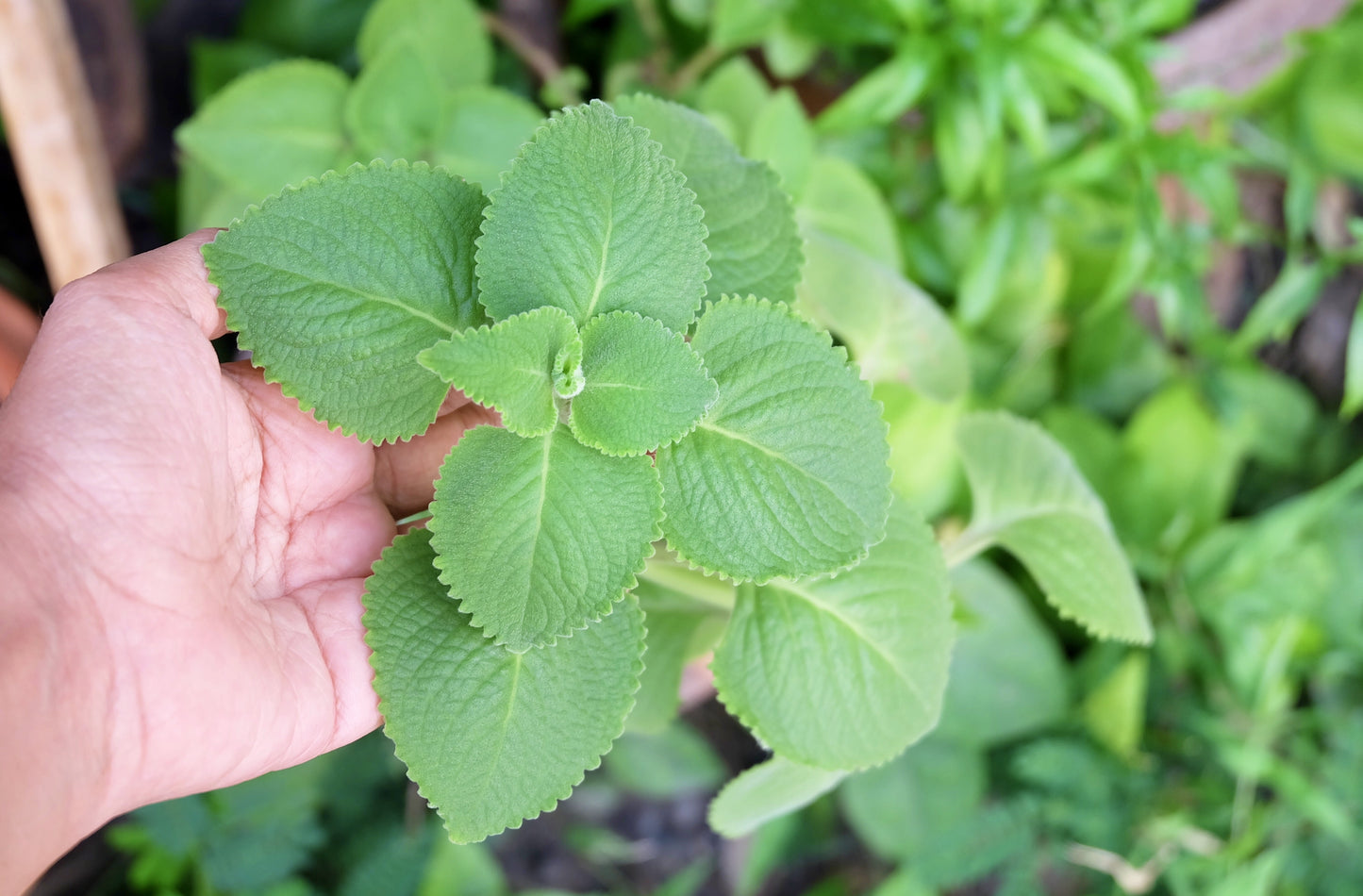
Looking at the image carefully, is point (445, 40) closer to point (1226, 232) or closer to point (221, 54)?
point (221, 54)

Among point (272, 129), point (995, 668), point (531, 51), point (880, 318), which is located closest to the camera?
point (880, 318)

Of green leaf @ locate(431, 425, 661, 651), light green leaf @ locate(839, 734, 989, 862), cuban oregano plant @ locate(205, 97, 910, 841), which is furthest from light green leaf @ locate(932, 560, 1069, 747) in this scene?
green leaf @ locate(431, 425, 661, 651)

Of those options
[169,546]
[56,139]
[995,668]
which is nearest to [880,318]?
[169,546]

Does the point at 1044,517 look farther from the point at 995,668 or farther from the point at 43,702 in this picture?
the point at 43,702

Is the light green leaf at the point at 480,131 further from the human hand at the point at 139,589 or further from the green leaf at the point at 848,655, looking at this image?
the green leaf at the point at 848,655

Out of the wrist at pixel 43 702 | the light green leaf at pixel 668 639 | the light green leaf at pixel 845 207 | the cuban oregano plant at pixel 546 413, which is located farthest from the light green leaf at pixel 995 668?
the wrist at pixel 43 702

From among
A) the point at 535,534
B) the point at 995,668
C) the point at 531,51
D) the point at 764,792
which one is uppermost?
the point at 531,51

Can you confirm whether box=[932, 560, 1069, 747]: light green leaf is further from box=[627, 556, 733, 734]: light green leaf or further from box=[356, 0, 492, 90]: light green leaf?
box=[356, 0, 492, 90]: light green leaf
